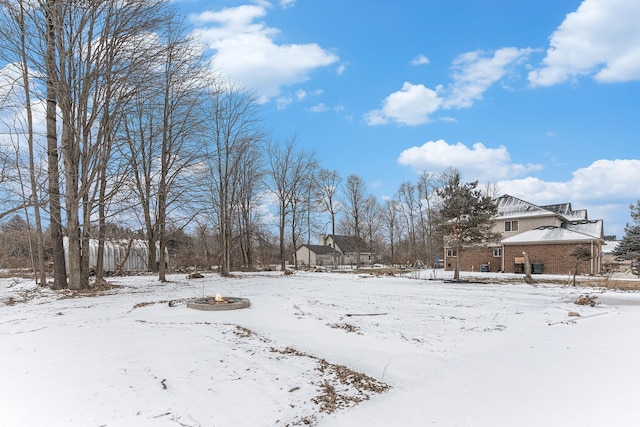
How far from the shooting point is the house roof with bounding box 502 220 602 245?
26.2m

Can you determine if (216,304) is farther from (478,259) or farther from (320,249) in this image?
(320,249)

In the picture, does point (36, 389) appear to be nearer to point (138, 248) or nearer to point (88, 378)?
point (88, 378)

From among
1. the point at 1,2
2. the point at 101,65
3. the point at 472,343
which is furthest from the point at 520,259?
the point at 1,2

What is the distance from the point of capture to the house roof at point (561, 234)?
2617 cm

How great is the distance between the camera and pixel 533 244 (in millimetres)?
27641

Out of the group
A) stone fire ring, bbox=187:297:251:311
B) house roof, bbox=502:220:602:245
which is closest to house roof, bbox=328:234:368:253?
house roof, bbox=502:220:602:245

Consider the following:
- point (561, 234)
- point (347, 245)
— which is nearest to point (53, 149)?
point (561, 234)

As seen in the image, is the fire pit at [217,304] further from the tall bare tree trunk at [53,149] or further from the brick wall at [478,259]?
the brick wall at [478,259]

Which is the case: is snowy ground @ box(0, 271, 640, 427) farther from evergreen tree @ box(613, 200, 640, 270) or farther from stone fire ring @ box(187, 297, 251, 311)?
evergreen tree @ box(613, 200, 640, 270)

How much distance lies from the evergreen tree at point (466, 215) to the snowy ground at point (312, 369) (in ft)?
47.4

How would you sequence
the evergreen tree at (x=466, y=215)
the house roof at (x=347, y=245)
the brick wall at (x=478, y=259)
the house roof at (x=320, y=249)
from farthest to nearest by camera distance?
the house roof at (x=347, y=245) < the house roof at (x=320, y=249) < the brick wall at (x=478, y=259) < the evergreen tree at (x=466, y=215)

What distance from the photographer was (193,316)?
8523 millimetres

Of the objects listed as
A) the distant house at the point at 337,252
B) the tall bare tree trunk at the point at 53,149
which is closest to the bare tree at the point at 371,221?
the distant house at the point at 337,252

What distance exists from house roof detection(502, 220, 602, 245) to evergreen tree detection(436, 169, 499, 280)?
5.45 metres
